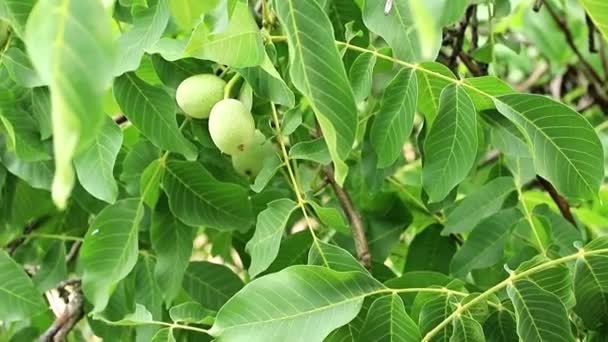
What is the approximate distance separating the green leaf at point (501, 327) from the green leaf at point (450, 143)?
14cm

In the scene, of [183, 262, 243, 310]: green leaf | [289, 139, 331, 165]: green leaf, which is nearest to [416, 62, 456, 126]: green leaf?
[289, 139, 331, 165]: green leaf

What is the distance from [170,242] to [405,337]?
363mm

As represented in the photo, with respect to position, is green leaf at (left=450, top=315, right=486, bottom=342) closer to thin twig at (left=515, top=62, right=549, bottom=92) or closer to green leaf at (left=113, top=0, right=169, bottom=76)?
green leaf at (left=113, top=0, right=169, bottom=76)

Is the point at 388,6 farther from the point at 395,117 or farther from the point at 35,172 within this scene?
the point at 35,172

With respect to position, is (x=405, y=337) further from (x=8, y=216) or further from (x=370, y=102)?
(x=8, y=216)

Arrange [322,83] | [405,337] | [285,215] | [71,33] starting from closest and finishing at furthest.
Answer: [71,33]
[322,83]
[405,337]
[285,215]

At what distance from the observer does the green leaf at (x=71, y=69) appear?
0.48 m

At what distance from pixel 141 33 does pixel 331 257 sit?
297mm

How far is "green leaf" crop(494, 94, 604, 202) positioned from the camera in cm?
94

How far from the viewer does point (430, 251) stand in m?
1.30

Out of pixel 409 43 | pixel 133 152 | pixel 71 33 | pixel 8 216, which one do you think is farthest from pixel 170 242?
pixel 71 33

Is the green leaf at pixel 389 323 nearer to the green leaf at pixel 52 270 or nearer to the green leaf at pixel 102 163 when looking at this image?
the green leaf at pixel 102 163

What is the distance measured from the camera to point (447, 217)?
1.26 meters

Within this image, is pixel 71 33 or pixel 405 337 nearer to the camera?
pixel 71 33
